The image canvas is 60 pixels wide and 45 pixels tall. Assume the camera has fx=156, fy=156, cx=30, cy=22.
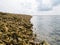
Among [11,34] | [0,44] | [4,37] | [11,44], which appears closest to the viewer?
[0,44]

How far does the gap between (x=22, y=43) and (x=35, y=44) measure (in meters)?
2.23

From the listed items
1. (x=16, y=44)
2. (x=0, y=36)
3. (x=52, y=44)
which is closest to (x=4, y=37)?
(x=0, y=36)

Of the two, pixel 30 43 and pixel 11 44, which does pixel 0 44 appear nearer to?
pixel 11 44

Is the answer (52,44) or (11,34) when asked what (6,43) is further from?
(52,44)

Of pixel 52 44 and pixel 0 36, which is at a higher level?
pixel 0 36

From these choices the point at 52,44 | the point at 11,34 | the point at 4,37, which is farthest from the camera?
the point at 52,44

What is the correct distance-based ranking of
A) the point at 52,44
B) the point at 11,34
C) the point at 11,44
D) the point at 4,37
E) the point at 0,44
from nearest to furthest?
the point at 0,44 < the point at 11,44 < the point at 4,37 < the point at 11,34 < the point at 52,44

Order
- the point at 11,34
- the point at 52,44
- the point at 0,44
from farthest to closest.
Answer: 1. the point at 52,44
2. the point at 11,34
3. the point at 0,44

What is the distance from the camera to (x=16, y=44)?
51.9ft

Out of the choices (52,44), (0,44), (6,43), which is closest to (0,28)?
(6,43)

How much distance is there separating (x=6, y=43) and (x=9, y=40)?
58cm

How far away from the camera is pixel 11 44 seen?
1539 centimetres

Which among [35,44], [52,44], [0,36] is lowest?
[52,44]

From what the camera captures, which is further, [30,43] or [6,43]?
[30,43]
